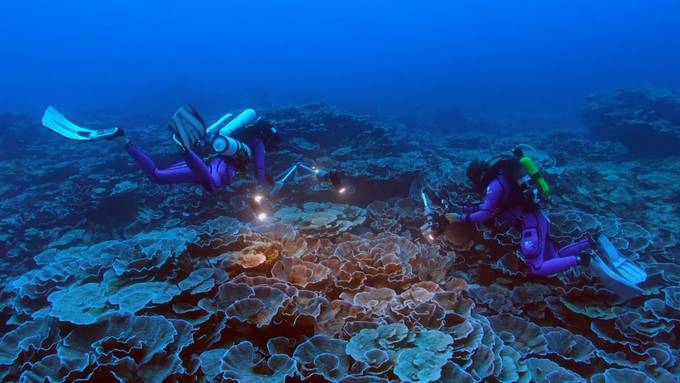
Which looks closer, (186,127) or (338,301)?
(338,301)

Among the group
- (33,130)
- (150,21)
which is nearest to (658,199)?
(33,130)

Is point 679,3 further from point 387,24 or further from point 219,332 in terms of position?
point 219,332

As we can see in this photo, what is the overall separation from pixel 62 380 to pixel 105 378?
0.28m

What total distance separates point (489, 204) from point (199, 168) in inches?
165

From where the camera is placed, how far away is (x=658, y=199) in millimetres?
9461

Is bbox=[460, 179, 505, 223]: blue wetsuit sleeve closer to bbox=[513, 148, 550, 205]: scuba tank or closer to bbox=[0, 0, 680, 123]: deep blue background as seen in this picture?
bbox=[513, 148, 550, 205]: scuba tank

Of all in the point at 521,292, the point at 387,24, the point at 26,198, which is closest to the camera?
the point at 521,292

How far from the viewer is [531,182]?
182 inches

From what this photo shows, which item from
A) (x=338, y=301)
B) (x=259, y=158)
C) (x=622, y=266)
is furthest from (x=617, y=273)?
(x=259, y=158)

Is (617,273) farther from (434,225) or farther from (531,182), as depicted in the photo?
(434,225)

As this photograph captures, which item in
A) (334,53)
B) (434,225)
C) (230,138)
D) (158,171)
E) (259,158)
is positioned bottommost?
(434,225)

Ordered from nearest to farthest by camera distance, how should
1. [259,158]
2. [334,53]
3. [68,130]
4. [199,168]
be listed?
[199,168], [68,130], [259,158], [334,53]

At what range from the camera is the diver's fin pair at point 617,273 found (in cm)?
428

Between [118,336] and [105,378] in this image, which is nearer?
[105,378]
